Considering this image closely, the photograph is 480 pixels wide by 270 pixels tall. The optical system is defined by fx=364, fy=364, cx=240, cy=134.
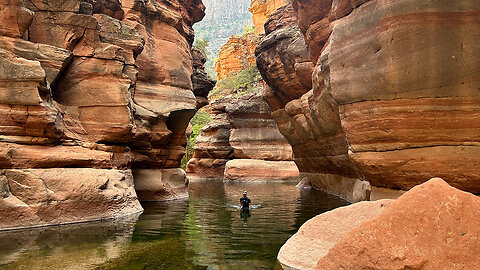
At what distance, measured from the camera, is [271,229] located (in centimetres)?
1013

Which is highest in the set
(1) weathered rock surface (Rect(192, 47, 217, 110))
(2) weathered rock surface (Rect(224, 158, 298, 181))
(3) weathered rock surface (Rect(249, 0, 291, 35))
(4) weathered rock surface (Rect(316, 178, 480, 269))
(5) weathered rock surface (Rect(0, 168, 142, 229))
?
(3) weathered rock surface (Rect(249, 0, 291, 35))

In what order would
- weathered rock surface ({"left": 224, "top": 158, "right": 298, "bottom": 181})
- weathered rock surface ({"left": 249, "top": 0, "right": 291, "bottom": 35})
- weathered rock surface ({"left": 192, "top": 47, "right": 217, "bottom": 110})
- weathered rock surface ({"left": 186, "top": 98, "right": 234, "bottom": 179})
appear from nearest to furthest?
weathered rock surface ({"left": 192, "top": 47, "right": 217, "bottom": 110}) < weathered rock surface ({"left": 224, "top": 158, "right": 298, "bottom": 181}) < weathered rock surface ({"left": 186, "top": 98, "right": 234, "bottom": 179}) < weathered rock surface ({"left": 249, "top": 0, "right": 291, "bottom": 35})

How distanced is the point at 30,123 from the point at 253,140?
25033 mm

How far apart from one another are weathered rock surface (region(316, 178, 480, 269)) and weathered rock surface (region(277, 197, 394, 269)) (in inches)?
51.7

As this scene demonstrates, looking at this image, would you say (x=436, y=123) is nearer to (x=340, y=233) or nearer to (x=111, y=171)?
(x=340, y=233)

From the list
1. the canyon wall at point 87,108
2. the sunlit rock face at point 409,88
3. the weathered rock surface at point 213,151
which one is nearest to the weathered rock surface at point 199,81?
the canyon wall at point 87,108

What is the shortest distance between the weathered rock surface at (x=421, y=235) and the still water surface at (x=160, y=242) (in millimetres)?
2692

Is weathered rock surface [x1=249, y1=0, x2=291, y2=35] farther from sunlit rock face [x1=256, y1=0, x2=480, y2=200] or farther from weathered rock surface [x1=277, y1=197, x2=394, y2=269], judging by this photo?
weathered rock surface [x1=277, y1=197, x2=394, y2=269]

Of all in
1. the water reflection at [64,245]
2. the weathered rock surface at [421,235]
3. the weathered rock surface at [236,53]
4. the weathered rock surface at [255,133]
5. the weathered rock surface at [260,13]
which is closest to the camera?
Result: the weathered rock surface at [421,235]

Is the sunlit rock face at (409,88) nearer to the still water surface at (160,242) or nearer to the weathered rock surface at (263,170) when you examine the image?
the still water surface at (160,242)

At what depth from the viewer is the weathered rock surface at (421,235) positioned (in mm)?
3834

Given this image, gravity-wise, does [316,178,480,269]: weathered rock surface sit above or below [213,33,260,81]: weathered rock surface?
below

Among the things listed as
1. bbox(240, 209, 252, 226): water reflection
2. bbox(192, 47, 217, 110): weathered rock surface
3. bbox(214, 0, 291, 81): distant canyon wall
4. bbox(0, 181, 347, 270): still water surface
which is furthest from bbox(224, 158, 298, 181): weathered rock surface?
bbox(214, 0, 291, 81): distant canyon wall

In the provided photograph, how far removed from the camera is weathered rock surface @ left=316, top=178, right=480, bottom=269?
3.83 meters
